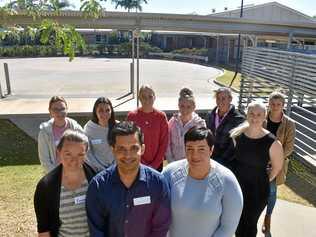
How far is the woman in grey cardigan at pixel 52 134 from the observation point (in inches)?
158

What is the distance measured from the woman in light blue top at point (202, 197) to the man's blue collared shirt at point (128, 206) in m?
0.12

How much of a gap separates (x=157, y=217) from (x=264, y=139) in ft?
5.41

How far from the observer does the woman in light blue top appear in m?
2.48

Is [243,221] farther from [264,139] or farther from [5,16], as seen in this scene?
[5,16]

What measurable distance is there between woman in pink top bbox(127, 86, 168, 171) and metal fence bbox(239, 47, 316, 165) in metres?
3.39

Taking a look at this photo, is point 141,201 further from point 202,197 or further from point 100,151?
point 100,151

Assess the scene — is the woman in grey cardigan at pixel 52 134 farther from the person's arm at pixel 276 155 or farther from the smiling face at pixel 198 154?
the person's arm at pixel 276 155

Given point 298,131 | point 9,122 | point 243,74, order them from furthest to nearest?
point 243,74
point 9,122
point 298,131

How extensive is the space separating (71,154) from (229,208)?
120 cm

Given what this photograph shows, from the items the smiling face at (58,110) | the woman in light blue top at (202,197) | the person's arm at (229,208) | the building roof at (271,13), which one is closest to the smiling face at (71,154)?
the woman in light blue top at (202,197)

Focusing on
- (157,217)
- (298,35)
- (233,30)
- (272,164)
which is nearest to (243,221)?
(272,164)

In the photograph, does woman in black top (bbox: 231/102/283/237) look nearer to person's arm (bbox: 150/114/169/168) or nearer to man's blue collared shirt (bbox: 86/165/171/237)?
person's arm (bbox: 150/114/169/168)

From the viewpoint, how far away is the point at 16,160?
8109 mm

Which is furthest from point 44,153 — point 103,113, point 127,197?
point 127,197
